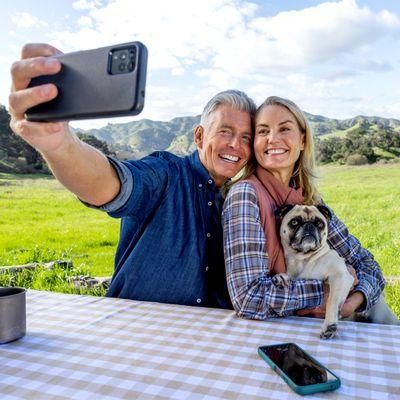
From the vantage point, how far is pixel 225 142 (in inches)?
69.3

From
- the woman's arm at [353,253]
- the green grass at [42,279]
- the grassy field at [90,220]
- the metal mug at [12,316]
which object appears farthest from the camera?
the grassy field at [90,220]

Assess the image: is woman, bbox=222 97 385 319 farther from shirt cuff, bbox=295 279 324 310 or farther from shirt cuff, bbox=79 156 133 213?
shirt cuff, bbox=79 156 133 213

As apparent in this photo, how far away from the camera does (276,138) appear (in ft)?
5.59

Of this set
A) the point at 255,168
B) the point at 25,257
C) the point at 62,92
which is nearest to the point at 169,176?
the point at 255,168

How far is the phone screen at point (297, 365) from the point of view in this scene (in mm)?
884

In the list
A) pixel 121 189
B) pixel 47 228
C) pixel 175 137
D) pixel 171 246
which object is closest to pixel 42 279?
pixel 47 228

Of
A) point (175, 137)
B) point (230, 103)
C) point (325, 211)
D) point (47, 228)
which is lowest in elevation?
point (47, 228)

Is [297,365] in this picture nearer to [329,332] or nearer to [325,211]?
[329,332]

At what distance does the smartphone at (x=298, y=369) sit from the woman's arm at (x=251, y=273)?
29cm

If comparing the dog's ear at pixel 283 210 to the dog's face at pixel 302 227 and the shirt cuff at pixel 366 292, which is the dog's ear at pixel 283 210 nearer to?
the dog's face at pixel 302 227

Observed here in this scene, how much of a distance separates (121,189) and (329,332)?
750mm

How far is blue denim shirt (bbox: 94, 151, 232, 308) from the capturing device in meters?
1.61

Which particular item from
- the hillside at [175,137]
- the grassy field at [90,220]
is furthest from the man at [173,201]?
the hillside at [175,137]

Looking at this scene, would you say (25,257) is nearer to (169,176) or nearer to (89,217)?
(89,217)
